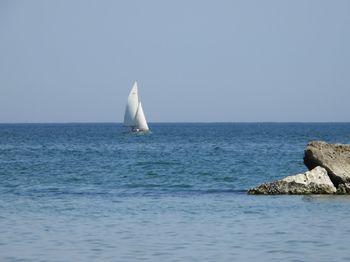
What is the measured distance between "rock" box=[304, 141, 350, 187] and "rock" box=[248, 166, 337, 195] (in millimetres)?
276

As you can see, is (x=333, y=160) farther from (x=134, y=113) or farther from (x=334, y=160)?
(x=134, y=113)

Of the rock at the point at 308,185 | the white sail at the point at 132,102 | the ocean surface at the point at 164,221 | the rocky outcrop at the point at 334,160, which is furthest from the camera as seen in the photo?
the white sail at the point at 132,102

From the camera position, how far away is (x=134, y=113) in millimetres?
108688

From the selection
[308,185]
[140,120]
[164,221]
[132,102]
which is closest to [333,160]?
[308,185]

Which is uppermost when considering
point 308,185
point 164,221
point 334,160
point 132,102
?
point 132,102

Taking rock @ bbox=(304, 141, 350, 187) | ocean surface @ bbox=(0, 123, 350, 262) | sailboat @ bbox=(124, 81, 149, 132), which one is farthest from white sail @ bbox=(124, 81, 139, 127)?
rock @ bbox=(304, 141, 350, 187)

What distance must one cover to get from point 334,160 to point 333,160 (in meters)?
0.04

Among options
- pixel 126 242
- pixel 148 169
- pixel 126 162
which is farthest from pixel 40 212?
pixel 126 162

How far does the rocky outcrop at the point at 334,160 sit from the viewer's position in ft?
89.4

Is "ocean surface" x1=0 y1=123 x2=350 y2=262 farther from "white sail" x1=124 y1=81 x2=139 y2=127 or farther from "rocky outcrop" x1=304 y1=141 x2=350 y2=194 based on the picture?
"white sail" x1=124 y1=81 x2=139 y2=127

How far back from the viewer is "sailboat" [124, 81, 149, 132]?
353ft

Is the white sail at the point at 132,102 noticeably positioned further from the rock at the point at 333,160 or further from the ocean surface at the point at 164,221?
the rock at the point at 333,160

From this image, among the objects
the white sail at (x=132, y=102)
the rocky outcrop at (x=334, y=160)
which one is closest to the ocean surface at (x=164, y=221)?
the rocky outcrop at (x=334, y=160)

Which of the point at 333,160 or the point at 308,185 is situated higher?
the point at 333,160
